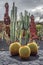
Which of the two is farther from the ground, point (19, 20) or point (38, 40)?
point (19, 20)

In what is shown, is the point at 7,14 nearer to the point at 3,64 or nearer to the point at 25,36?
the point at 25,36

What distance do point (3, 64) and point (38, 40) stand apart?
0.95m

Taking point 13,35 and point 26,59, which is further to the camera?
point 13,35

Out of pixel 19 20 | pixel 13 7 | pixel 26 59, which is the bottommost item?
pixel 26 59

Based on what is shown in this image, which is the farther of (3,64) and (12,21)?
(12,21)

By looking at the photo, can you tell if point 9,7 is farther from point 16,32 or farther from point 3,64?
point 3,64

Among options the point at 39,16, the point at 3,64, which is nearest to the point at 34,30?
the point at 39,16

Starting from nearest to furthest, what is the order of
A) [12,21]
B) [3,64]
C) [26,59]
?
[3,64]
[26,59]
[12,21]

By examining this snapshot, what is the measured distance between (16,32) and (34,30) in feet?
0.67

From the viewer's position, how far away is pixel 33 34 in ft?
6.04

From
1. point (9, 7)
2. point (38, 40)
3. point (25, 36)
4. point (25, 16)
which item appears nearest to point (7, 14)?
point (9, 7)

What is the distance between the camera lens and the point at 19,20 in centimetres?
181

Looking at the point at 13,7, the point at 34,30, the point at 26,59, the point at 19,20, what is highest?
the point at 13,7

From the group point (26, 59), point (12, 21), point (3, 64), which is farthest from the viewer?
point (12, 21)
